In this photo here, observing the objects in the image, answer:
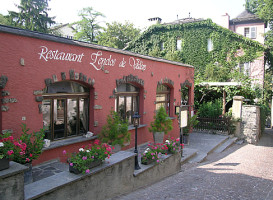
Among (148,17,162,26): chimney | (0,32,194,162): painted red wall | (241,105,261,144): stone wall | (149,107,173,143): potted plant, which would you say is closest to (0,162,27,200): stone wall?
(0,32,194,162): painted red wall

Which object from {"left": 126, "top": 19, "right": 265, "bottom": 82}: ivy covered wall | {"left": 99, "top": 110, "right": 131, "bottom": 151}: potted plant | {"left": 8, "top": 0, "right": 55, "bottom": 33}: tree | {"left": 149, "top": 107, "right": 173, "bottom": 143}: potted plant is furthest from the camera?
{"left": 8, "top": 0, "right": 55, "bottom": 33}: tree

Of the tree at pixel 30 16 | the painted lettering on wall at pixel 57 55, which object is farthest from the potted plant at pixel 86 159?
the tree at pixel 30 16

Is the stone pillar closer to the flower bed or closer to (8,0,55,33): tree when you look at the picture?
the flower bed

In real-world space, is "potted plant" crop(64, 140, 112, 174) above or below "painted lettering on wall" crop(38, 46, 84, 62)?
below

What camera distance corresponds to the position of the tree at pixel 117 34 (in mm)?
31627

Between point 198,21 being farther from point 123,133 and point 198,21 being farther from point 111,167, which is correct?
point 111,167

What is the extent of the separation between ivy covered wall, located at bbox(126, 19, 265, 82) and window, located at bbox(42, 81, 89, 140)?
1523 cm

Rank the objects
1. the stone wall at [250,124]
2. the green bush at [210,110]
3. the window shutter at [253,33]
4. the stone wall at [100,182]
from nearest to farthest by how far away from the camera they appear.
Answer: the stone wall at [100,182] → the stone wall at [250,124] → the green bush at [210,110] → the window shutter at [253,33]

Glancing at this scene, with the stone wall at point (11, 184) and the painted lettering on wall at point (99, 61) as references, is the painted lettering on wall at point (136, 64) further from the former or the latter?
the stone wall at point (11, 184)

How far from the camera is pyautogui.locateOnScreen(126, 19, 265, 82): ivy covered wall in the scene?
2134 cm

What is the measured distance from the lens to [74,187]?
4395 millimetres

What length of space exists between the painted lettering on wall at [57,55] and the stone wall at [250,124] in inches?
453

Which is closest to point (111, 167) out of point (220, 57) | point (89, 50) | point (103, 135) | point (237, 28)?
point (103, 135)

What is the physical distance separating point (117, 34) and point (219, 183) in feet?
93.5
